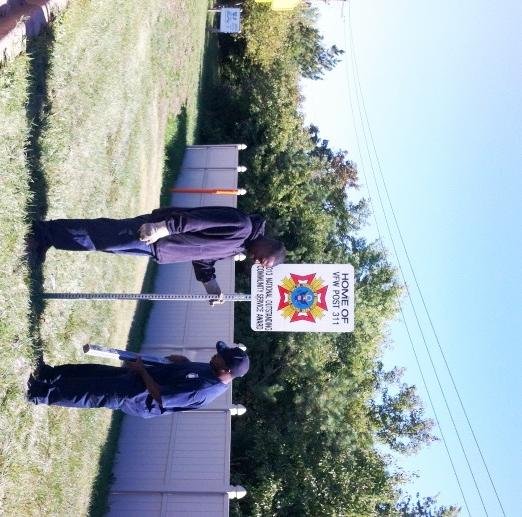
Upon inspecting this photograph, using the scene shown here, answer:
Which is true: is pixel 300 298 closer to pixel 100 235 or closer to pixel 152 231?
pixel 152 231

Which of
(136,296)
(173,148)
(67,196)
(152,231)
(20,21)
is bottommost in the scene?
(173,148)

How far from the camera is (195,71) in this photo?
16453 millimetres

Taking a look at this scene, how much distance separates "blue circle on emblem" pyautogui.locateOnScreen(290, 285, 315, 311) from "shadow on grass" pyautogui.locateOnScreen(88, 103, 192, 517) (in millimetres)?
4380

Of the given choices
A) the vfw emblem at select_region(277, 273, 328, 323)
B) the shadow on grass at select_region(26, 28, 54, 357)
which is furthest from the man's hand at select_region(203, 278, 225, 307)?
the shadow on grass at select_region(26, 28, 54, 357)

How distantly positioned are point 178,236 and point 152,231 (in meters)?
0.45

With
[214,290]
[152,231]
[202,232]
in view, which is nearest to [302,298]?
[214,290]

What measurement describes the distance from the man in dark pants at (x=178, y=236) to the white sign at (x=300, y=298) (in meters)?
0.32

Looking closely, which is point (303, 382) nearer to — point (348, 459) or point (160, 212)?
point (348, 459)

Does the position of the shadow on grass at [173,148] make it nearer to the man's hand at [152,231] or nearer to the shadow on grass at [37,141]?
the shadow on grass at [37,141]

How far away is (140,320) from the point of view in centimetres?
1152

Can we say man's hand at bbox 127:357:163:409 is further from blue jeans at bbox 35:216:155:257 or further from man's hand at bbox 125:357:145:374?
blue jeans at bbox 35:216:155:257

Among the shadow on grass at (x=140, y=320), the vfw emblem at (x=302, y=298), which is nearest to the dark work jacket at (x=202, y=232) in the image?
the vfw emblem at (x=302, y=298)

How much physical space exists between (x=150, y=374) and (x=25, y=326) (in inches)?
49.9

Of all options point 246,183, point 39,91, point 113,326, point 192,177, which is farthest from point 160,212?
point 246,183
